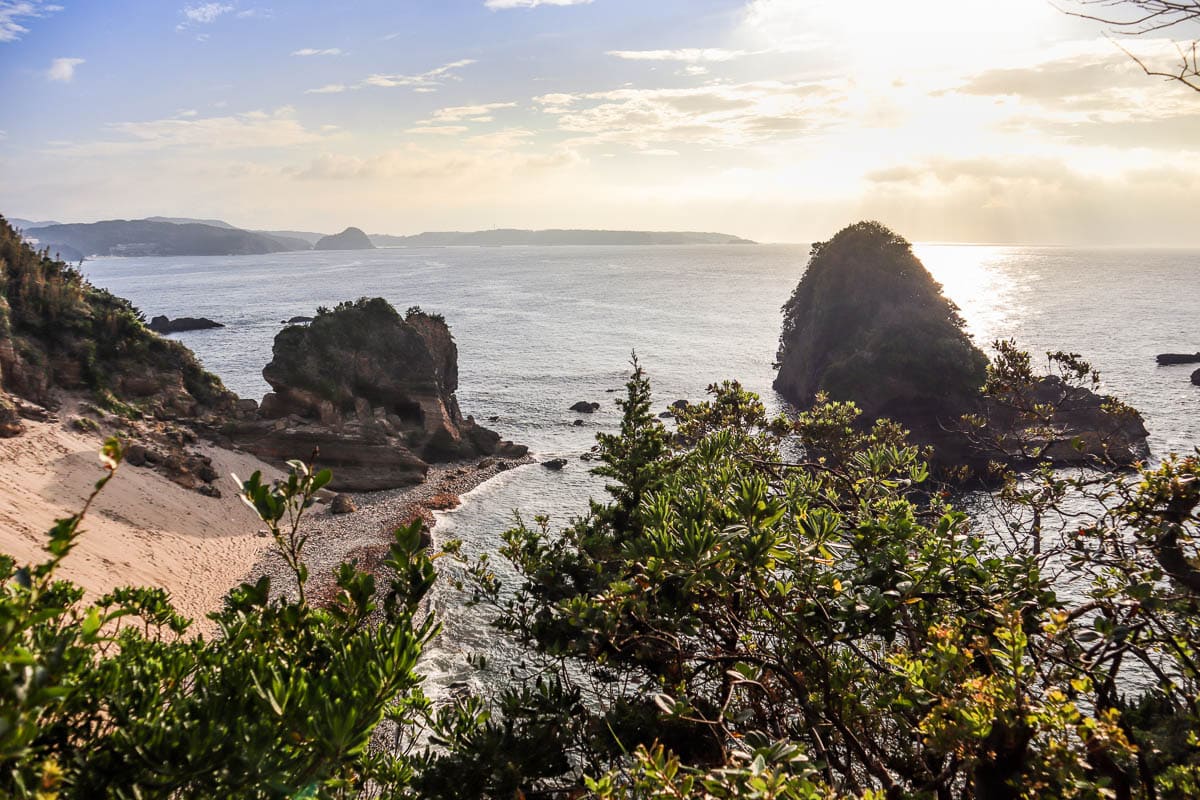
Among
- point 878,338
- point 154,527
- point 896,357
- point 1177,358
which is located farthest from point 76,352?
point 1177,358

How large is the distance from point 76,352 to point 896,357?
5220cm

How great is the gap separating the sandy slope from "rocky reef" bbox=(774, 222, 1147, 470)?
38.2 m

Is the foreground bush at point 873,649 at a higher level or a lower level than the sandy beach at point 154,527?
higher

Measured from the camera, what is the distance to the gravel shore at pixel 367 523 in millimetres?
27739

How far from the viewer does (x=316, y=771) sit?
325 centimetres

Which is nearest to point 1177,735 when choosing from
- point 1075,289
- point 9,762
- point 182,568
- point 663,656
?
point 663,656

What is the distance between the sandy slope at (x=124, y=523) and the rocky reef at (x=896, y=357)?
125 ft

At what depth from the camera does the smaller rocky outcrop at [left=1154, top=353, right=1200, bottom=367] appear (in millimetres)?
62156

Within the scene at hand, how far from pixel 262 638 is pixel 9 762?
1.48 metres

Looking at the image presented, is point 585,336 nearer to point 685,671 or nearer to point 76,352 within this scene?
point 76,352

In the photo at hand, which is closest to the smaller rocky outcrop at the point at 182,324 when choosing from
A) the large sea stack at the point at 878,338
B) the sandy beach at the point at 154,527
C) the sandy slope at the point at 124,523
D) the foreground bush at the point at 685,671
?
the sandy beach at the point at 154,527

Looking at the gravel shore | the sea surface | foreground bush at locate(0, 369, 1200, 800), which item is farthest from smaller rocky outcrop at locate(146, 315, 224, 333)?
foreground bush at locate(0, 369, 1200, 800)

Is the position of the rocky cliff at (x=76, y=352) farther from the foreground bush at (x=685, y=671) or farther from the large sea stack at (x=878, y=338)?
the large sea stack at (x=878, y=338)

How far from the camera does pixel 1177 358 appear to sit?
6247 centimetres
